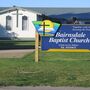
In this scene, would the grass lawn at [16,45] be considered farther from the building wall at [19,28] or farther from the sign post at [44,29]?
the sign post at [44,29]

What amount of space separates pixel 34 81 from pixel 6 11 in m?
40.5

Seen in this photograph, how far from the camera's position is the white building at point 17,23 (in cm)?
5222

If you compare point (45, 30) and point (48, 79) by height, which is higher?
point (45, 30)

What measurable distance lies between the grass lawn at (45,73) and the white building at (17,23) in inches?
1392

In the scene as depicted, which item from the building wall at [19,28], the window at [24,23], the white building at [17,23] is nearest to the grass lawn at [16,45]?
the white building at [17,23]

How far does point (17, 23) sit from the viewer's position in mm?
52406

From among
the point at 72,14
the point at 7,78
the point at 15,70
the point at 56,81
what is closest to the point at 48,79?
the point at 56,81

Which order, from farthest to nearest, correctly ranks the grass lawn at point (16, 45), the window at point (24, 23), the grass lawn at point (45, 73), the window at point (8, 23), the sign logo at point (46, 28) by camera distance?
the window at point (24, 23) < the window at point (8, 23) < the grass lawn at point (16, 45) < the sign logo at point (46, 28) < the grass lawn at point (45, 73)

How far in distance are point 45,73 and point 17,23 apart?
38.9m

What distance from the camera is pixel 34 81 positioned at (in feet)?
40.0

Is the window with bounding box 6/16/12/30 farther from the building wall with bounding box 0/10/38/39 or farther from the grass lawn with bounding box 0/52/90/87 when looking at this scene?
the grass lawn with bounding box 0/52/90/87

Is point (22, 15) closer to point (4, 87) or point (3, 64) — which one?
point (3, 64)

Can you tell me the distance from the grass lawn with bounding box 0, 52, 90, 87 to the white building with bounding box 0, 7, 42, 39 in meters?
35.4

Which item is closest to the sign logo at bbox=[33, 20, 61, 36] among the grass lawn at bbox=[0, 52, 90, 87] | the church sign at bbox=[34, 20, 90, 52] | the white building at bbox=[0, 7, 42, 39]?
the church sign at bbox=[34, 20, 90, 52]
